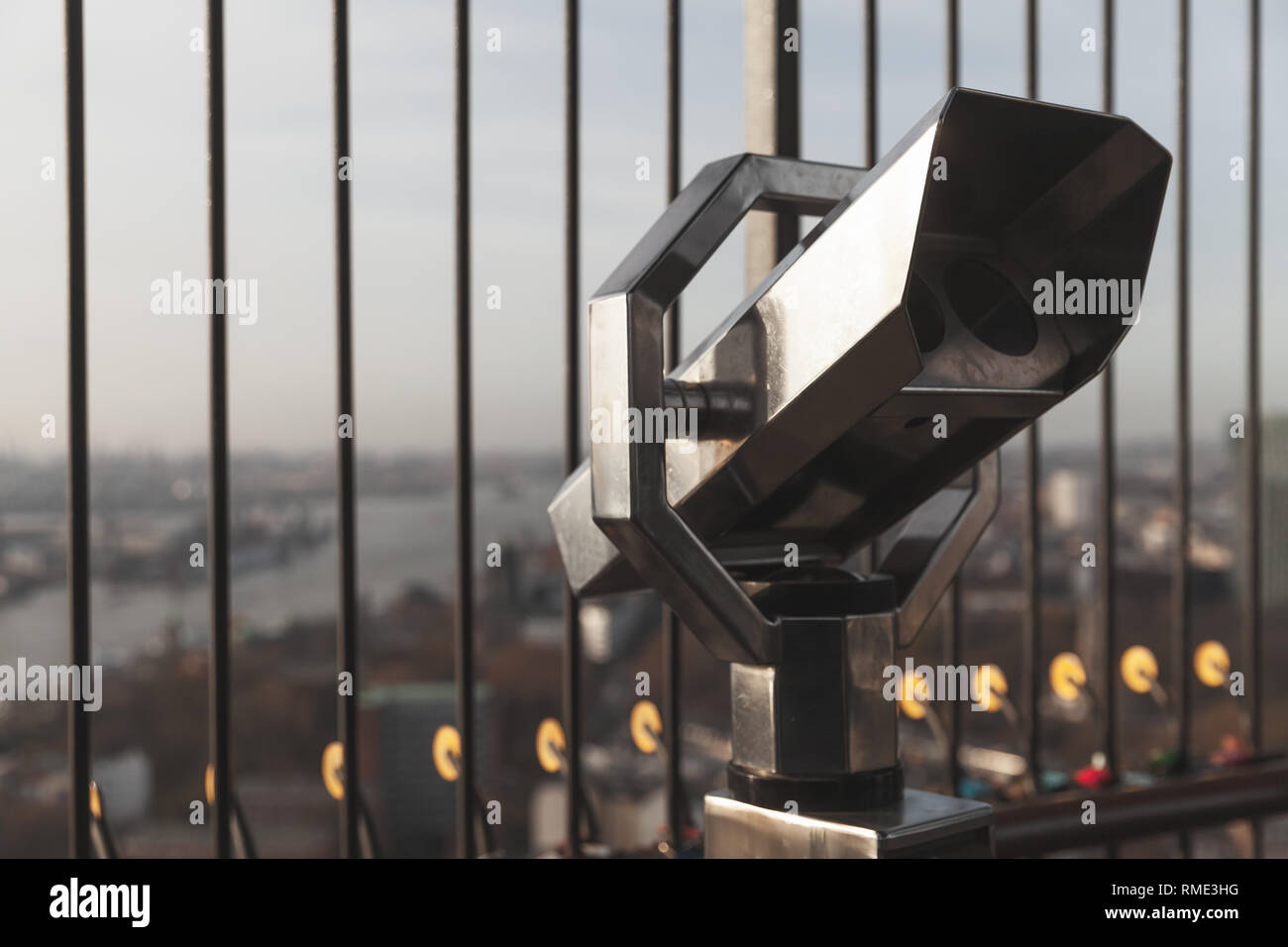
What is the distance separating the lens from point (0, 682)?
3.56ft

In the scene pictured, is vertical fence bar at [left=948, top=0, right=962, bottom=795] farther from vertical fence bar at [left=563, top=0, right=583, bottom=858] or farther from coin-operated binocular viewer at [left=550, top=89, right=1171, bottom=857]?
coin-operated binocular viewer at [left=550, top=89, right=1171, bottom=857]

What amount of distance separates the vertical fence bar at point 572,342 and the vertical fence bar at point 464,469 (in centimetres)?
12

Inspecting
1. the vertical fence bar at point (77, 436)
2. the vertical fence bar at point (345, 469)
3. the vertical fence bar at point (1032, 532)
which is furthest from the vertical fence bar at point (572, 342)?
the vertical fence bar at point (1032, 532)

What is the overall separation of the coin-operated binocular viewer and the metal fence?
1.57 feet

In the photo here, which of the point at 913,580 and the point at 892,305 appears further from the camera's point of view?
the point at 913,580

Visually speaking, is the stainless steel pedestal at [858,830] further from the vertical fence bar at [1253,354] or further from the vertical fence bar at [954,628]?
the vertical fence bar at [1253,354]

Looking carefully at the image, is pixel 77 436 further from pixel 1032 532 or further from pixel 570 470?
pixel 1032 532

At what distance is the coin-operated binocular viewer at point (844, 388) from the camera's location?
0.65m

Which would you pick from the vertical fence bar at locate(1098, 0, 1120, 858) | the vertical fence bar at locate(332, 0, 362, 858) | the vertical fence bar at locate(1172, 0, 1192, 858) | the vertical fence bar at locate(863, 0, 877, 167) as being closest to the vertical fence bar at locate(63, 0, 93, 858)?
the vertical fence bar at locate(332, 0, 362, 858)
